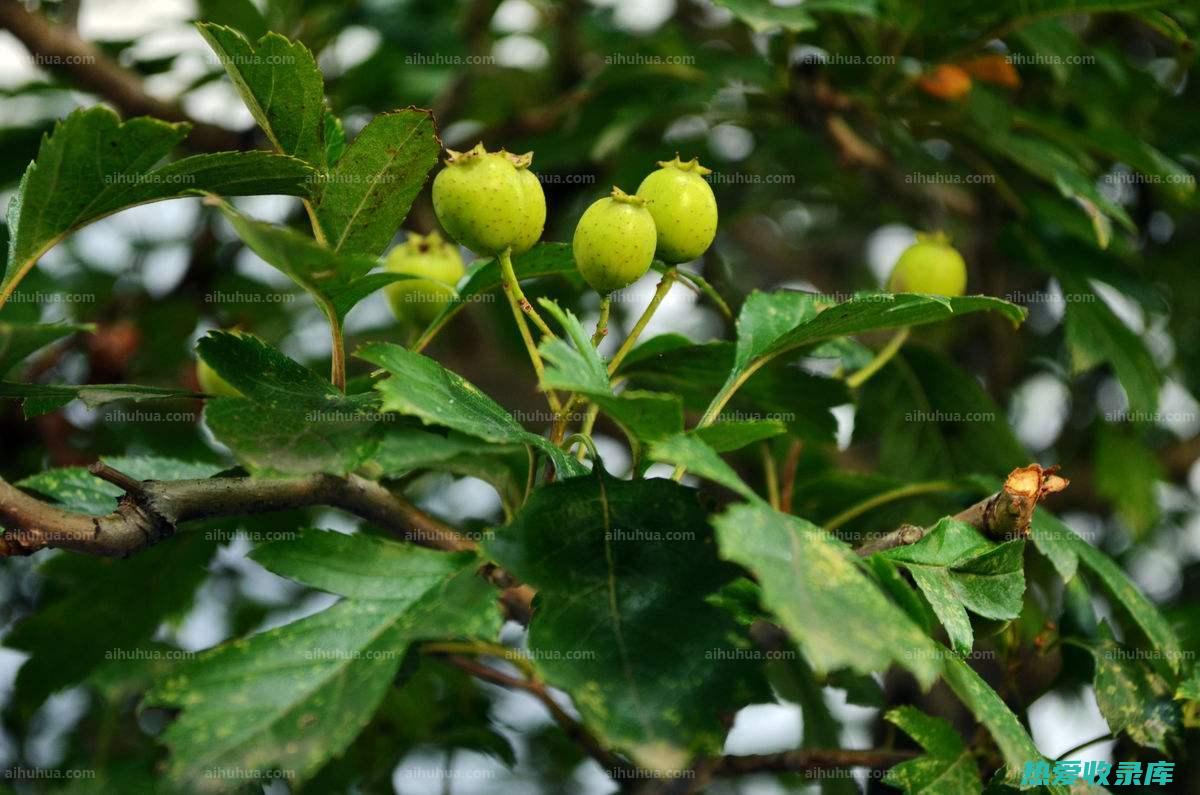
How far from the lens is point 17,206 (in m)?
0.85

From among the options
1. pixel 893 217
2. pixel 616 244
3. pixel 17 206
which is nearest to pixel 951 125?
pixel 893 217

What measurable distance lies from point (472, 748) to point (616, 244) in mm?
871

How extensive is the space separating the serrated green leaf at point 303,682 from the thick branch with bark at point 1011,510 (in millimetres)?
343

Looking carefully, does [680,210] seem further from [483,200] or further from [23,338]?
[23,338]

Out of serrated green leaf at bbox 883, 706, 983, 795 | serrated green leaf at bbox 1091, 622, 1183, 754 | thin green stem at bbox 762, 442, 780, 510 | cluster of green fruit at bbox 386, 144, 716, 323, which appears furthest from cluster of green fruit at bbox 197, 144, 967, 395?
serrated green leaf at bbox 1091, 622, 1183, 754

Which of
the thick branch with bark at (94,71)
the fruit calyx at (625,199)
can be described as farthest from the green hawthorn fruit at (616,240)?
the thick branch with bark at (94,71)

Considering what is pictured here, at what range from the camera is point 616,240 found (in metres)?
0.89

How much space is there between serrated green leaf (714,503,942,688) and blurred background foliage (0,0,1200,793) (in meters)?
0.51

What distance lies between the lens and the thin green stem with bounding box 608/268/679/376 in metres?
0.94

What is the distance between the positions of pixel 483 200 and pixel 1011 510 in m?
0.49

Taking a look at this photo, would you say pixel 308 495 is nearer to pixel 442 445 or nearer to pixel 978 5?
pixel 442 445

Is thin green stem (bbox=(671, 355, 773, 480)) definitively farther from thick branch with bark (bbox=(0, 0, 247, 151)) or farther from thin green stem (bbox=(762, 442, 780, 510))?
thick branch with bark (bbox=(0, 0, 247, 151))

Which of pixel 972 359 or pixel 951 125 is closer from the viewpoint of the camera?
pixel 951 125

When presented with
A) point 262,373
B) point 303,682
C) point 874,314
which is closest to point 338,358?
point 262,373
